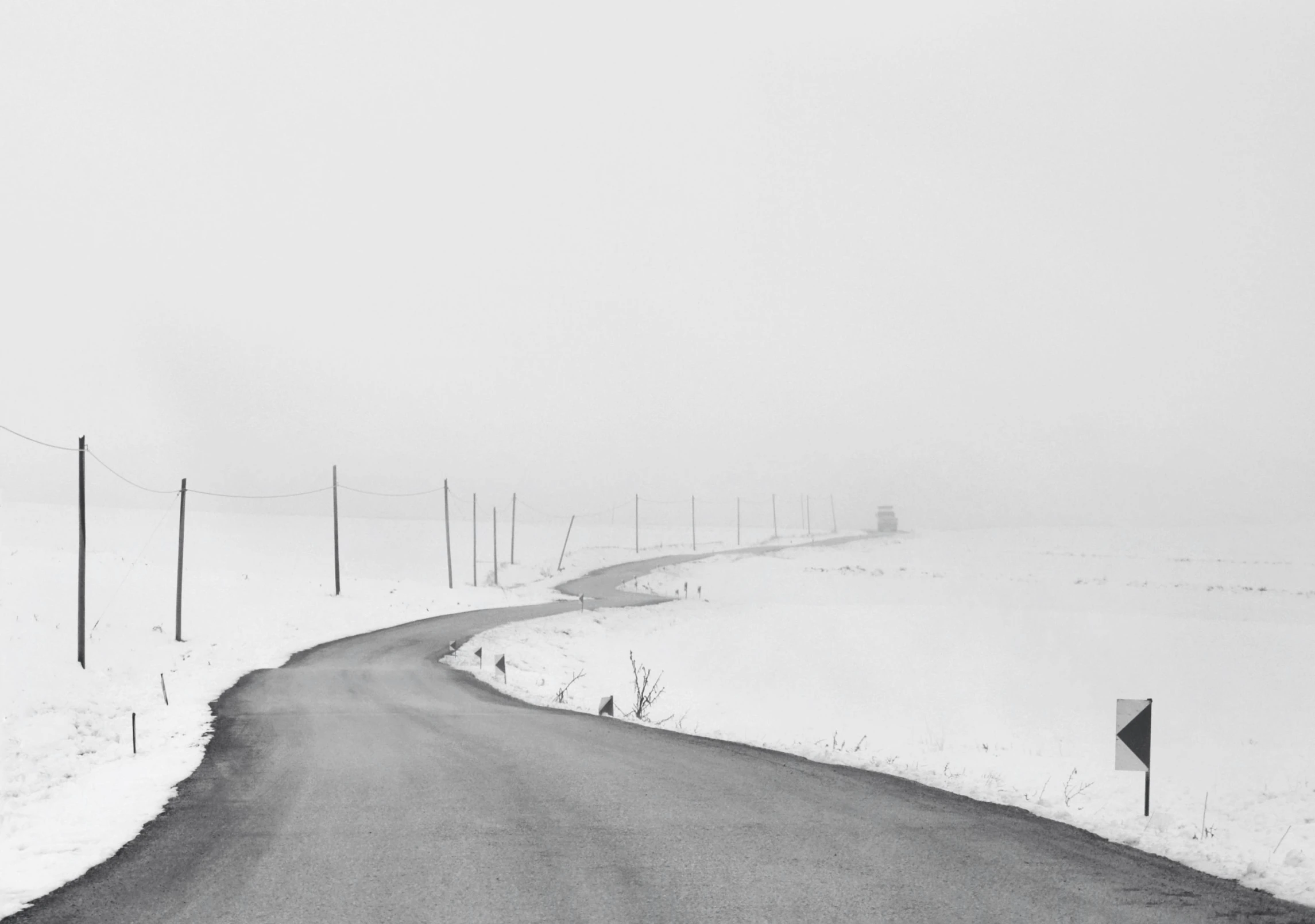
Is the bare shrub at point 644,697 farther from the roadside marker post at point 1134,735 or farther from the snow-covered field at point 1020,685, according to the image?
the roadside marker post at point 1134,735

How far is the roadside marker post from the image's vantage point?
1081 cm

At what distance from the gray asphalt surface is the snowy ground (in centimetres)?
70

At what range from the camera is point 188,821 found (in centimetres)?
939

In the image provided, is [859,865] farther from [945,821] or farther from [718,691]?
[718,691]

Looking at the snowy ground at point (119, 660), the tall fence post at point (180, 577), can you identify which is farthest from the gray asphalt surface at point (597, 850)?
the tall fence post at point (180, 577)

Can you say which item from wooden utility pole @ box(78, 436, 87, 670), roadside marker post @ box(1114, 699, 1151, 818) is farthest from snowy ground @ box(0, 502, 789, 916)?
roadside marker post @ box(1114, 699, 1151, 818)

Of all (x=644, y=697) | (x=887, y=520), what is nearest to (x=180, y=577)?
(x=644, y=697)

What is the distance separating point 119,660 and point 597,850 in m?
25.0

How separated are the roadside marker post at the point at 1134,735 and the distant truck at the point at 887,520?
16430cm

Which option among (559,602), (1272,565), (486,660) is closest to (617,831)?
(486,660)

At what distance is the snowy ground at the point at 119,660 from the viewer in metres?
9.60

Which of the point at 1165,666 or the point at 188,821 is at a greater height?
the point at 188,821

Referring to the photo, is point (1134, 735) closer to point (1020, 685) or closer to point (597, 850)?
point (597, 850)

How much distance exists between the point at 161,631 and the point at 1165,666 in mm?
35014
